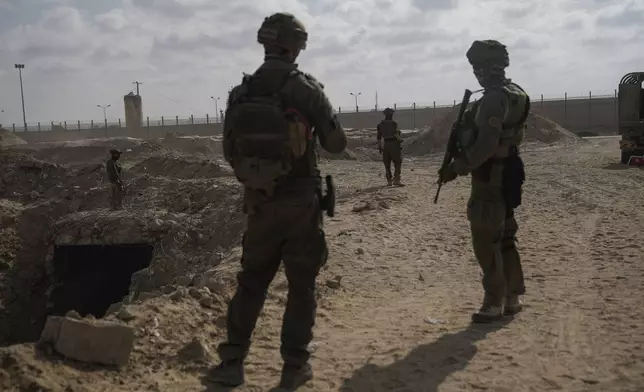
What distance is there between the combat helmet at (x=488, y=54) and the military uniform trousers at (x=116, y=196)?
9.80 meters

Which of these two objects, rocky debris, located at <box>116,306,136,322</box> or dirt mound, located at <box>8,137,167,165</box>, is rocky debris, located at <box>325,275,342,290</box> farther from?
dirt mound, located at <box>8,137,167,165</box>

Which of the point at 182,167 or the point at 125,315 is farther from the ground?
the point at 182,167

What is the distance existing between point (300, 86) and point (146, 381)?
1834 millimetres

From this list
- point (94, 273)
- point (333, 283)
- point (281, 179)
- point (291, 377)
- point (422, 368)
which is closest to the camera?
point (281, 179)

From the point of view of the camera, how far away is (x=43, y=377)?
3.21m

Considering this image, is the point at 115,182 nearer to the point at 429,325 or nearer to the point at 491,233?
the point at 429,325

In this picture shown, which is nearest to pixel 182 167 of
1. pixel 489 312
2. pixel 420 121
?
pixel 489 312

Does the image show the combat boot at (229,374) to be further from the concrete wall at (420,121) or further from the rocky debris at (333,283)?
the concrete wall at (420,121)

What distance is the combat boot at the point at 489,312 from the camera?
4367 millimetres

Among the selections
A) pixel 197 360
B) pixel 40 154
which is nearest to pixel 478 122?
pixel 197 360

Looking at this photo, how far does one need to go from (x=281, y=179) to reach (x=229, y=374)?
43.3 inches

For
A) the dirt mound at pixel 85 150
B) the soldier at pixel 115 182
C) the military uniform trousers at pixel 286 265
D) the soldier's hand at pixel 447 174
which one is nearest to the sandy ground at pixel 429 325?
the military uniform trousers at pixel 286 265

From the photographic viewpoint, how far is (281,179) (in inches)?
127

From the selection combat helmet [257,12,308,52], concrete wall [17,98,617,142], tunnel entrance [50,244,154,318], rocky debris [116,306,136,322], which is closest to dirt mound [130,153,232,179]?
tunnel entrance [50,244,154,318]
